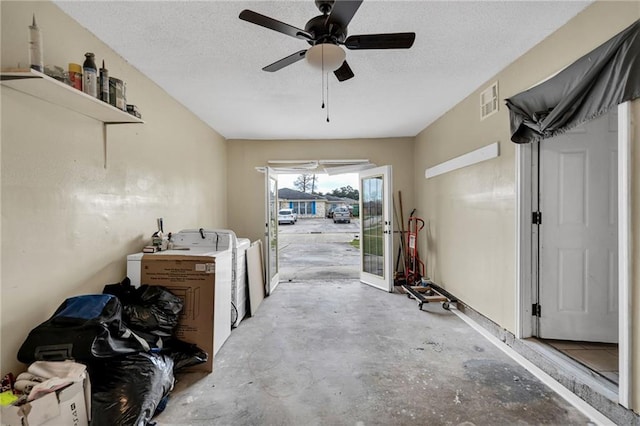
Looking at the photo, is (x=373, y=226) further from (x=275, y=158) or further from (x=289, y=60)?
(x=289, y=60)

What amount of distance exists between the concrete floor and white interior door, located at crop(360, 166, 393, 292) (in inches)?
52.9

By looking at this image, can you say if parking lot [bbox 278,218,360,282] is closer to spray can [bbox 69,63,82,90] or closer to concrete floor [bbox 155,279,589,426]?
concrete floor [bbox 155,279,589,426]

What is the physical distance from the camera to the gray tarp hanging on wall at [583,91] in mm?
1590

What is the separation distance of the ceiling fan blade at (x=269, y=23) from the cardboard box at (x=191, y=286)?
1795 millimetres

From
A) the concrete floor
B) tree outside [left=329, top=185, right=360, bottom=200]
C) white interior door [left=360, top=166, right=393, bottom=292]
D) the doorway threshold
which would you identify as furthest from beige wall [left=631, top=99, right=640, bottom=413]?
tree outside [left=329, top=185, right=360, bottom=200]

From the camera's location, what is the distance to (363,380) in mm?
2248

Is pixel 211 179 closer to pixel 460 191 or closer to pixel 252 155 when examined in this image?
pixel 252 155

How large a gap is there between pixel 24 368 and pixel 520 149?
12.6ft

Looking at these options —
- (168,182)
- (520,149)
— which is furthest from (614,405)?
(168,182)

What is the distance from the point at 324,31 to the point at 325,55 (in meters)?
0.13

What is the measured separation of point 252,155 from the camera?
5312 millimetres

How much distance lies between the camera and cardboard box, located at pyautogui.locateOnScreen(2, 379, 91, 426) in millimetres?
1271

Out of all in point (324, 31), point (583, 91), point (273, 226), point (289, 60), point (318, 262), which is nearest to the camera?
point (324, 31)

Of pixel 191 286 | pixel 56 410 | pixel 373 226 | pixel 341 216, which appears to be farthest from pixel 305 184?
pixel 56 410
